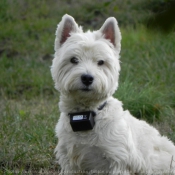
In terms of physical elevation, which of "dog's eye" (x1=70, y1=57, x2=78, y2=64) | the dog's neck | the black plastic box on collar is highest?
"dog's eye" (x1=70, y1=57, x2=78, y2=64)

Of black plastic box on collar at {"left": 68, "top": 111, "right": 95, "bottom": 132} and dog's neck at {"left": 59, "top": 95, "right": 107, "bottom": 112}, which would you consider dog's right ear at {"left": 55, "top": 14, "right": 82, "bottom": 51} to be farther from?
black plastic box on collar at {"left": 68, "top": 111, "right": 95, "bottom": 132}

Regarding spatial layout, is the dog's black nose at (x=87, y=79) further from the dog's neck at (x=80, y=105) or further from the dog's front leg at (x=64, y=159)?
the dog's front leg at (x=64, y=159)

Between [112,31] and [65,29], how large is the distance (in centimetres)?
48

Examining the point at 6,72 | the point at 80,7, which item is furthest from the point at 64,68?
the point at 80,7

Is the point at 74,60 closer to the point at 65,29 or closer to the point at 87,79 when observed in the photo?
the point at 87,79

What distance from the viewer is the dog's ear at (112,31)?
4.13 metres

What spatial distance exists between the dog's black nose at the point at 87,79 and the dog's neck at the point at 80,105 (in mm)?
325

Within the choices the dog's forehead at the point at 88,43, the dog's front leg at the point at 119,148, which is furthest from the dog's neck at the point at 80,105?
the dog's forehead at the point at 88,43

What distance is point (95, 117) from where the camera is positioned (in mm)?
3875

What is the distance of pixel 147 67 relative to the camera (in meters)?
9.40

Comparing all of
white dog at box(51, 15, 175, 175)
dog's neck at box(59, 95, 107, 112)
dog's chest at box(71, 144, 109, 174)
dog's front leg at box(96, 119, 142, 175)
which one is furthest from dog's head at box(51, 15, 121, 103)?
dog's chest at box(71, 144, 109, 174)

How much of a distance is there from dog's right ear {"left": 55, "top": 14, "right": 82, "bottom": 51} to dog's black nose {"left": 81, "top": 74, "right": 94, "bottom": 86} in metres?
0.67

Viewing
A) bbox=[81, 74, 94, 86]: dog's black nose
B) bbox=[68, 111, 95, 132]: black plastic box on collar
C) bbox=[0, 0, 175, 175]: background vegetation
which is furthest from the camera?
bbox=[0, 0, 175, 175]: background vegetation

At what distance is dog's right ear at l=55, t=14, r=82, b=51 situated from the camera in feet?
13.5
